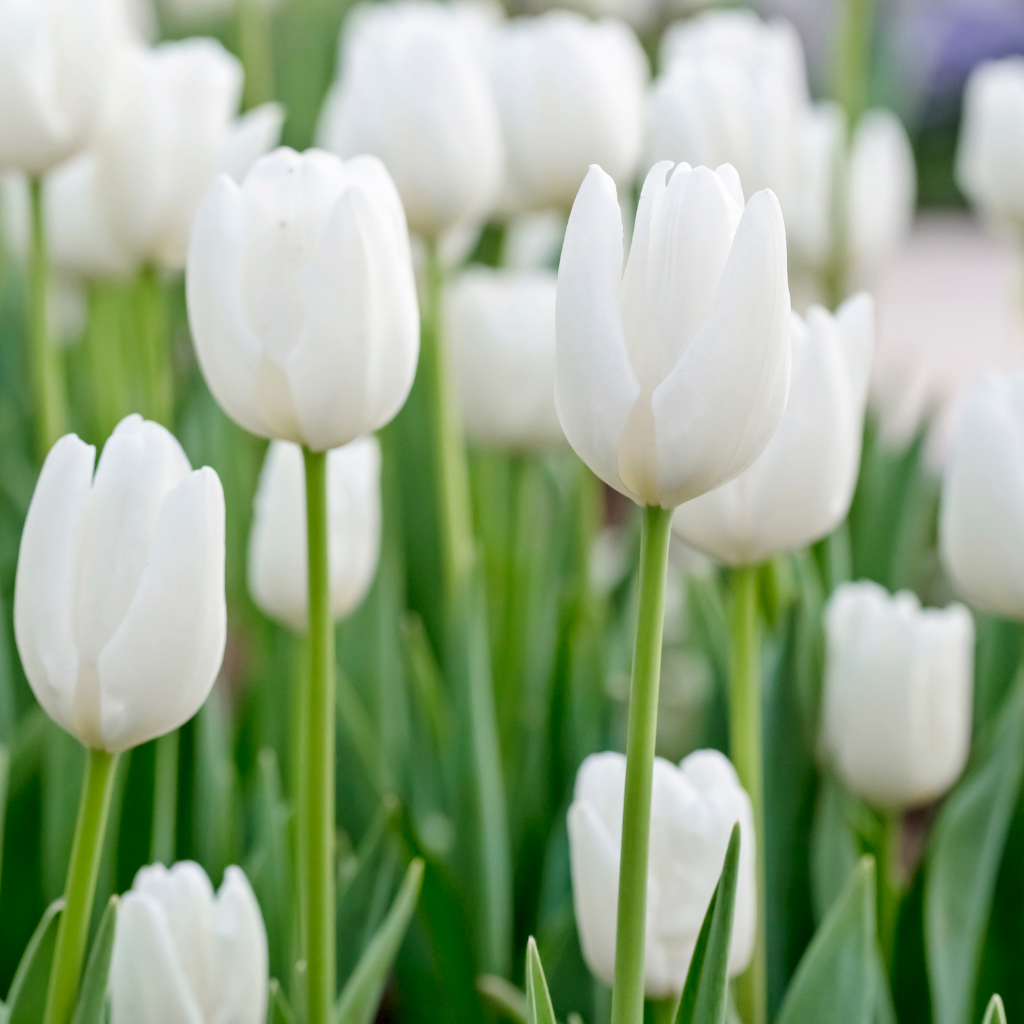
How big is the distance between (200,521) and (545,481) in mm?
808

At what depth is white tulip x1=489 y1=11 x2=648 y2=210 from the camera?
0.87 metres

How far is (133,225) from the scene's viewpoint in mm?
723

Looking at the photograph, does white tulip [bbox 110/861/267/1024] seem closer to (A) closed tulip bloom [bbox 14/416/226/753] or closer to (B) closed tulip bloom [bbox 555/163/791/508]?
(A) closed tulip bloom [bbox 14/416/226/753]

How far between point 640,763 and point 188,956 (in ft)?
0.60

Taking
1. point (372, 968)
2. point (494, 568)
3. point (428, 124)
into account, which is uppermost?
point (428, 124)

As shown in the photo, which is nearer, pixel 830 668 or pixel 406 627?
pixel 830 668

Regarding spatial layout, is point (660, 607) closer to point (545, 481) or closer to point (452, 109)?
point (452, 109)

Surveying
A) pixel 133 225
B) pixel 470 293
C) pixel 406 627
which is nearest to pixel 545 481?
pixel 470 293

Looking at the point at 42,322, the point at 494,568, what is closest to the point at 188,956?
the point at 42,322

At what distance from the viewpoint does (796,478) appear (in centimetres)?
48

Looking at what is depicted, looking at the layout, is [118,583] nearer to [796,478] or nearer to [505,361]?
[796,478]

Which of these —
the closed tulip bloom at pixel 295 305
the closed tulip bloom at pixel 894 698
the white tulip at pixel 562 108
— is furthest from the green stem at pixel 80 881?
the white tulip at pixel 562 108

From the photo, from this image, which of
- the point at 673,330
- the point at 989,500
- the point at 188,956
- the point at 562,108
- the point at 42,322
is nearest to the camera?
the point at 673,330

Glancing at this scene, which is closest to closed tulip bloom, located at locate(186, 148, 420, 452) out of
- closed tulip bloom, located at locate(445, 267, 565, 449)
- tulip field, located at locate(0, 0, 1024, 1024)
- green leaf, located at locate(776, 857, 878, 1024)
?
tulip field, located at locate(0, 0, 1024, 1024)
